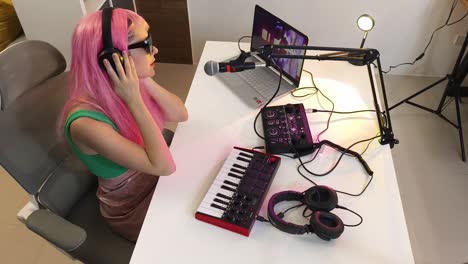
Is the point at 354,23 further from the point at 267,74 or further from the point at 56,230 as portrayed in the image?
the point at 56,230

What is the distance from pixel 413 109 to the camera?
262 cm

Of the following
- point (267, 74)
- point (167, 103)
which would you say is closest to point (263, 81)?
point (267, 74)

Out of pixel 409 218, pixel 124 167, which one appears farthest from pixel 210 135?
pixel 409 218

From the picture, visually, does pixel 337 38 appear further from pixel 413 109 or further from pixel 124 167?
pixel 124 167

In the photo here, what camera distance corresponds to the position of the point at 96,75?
1131 mm

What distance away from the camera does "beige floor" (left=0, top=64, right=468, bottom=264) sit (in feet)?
6.20

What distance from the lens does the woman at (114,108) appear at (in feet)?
3.62

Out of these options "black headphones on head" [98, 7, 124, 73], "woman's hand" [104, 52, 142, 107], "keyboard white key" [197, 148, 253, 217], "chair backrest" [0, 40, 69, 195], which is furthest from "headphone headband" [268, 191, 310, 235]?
"chair backrest" [0, 40, 69, 195]

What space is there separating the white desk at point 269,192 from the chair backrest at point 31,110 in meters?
0.40

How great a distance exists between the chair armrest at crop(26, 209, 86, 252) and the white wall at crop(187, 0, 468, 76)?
189 centimetres

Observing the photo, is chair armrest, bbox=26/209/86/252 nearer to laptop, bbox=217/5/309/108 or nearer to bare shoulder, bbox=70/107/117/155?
bare shoulder, bbox=70/107/117/155

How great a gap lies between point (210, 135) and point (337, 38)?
165cm

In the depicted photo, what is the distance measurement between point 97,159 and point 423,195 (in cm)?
174

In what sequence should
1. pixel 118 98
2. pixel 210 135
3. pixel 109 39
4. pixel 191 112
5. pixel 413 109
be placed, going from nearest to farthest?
pixel 109 39 → pixel 118 98 → pixel 210 135 → pixel 191 112 → pixel 413 109
